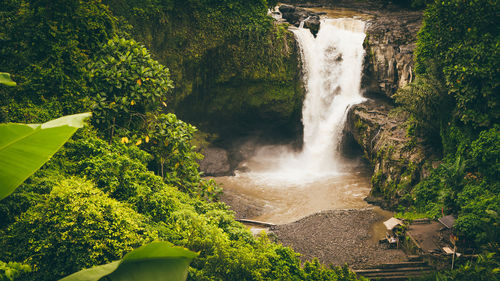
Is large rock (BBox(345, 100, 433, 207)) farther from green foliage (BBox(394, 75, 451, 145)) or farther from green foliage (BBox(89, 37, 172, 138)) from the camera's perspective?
green foliage (BBox(89, 37, 172, 138))

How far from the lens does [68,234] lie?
3.60 meters

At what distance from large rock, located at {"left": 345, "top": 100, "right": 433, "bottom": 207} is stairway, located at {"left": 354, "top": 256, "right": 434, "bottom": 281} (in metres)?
3.71

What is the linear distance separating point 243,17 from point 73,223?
16.7 metres

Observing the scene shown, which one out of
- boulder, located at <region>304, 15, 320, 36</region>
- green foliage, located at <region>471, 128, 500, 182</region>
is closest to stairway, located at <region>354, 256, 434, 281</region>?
green foliage, located at <region>471, 128, 500, 182</region>

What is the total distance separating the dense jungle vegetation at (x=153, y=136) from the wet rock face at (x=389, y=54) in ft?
7.87

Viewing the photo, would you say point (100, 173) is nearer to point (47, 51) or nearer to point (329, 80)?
point (47, 51)

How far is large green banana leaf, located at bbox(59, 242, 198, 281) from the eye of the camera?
1960 millimetres

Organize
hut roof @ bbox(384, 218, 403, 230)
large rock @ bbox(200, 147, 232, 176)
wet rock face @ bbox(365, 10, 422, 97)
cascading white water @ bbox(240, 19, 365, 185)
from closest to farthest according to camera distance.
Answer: hut roof @ bbox(384, 218, 403, 230) < wet rock face @ bbox(365, 10, 422, 97) < large rock @ bbox(200, 147, 232, 176) < cascading white water @ bbox(240, 19, 365, 185)

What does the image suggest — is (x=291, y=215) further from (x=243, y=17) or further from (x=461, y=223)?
(x=243, y=17)

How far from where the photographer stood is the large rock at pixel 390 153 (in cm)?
1352

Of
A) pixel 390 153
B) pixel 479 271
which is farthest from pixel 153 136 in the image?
pixel 390 153

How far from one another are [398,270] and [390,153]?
582 cm

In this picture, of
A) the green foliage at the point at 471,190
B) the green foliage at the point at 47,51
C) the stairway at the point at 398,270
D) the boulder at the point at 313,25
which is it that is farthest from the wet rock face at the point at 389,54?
the green foliage at the point at 47,51

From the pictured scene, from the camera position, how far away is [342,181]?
17031mm
